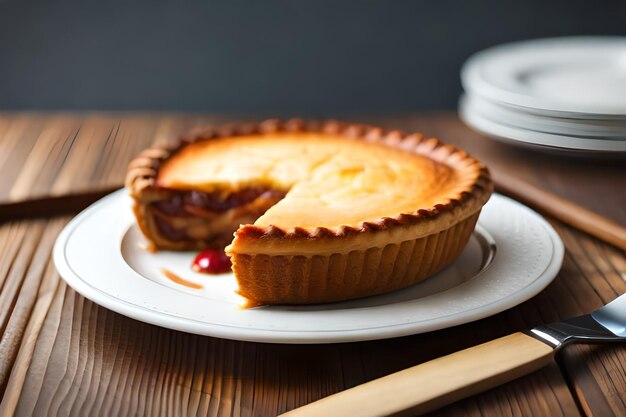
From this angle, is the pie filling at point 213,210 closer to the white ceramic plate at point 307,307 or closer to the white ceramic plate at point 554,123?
the white ceramic plate at point 307,307

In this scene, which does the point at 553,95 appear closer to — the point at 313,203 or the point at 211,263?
the point at 313,203

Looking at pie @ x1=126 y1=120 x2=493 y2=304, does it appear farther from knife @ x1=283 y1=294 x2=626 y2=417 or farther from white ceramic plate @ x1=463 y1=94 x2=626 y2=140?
white ceramic plate @ x1=463 y1=94 x2=626 y2=140

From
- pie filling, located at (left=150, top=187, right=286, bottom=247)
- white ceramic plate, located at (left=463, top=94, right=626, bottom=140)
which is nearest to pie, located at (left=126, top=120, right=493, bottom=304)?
pie filling, located at (left=150, top=187, right=286, bottom=247)

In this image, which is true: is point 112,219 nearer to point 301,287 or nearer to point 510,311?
point 301,287

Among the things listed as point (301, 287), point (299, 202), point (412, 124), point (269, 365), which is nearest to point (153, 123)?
point (412, 124)

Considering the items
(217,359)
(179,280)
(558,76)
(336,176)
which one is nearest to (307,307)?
(217,359)

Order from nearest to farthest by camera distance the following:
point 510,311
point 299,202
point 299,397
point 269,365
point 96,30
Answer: point 299,397, point 269,365, point 510,311, point 299,202, point 96,30

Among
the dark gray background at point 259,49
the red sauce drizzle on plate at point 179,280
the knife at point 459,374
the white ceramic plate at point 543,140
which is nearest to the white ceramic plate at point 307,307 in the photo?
the red sauce drizzle on plate at point 179,280
